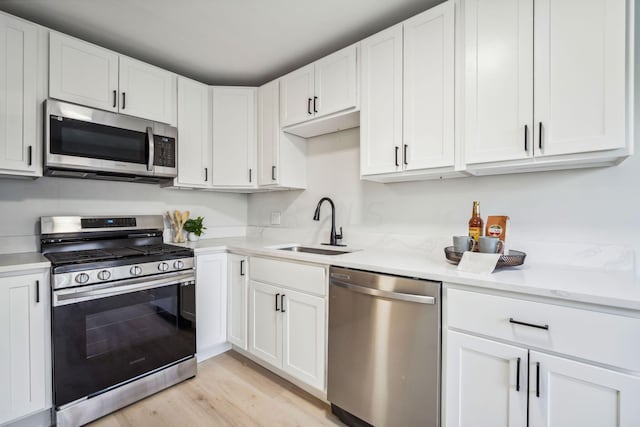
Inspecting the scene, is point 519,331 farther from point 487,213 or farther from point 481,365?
point 487,213

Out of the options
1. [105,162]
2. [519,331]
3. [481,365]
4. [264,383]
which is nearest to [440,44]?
[519,331]

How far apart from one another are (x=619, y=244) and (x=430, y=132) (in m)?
1.04

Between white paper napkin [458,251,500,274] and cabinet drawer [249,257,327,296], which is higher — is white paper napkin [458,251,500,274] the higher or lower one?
the higher one

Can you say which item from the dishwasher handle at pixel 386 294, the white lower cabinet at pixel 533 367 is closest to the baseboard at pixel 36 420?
the dishwasher handle at pixel 386 294

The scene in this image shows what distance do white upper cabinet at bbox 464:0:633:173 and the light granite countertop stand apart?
51 cm

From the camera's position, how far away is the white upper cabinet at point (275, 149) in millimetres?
2449

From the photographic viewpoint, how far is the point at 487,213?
1.72 metres

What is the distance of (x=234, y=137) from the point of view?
2605 millimetres

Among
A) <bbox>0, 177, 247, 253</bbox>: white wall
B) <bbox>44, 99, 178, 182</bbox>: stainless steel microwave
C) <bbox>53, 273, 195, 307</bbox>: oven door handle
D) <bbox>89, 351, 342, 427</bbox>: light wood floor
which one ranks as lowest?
<bbox>89, 351, 342, 427</bbox>: light wood floor

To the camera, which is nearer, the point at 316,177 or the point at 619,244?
the point at 619,244

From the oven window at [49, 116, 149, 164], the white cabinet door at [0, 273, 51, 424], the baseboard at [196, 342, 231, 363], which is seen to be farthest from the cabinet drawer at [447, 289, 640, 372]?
the oven window at [49, 116, 149, 164]

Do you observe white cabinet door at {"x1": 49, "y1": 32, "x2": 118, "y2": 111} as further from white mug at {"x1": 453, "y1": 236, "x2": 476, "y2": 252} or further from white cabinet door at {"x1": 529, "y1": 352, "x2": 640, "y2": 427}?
white cabinet door at {"x1": 529, "y1": 352, "x2": 640, "y2": 427}

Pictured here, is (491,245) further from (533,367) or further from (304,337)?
(304,337)

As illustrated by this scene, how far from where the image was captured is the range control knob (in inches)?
63.0
